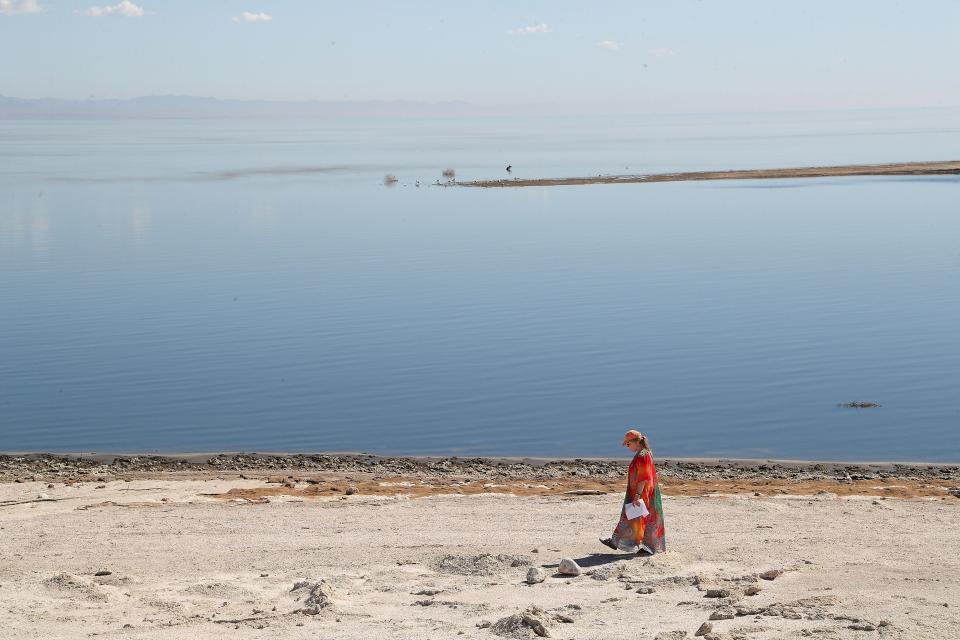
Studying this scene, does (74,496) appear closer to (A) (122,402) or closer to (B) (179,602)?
(B) (179,602)

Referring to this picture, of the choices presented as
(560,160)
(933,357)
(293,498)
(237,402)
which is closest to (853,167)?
(560,160)

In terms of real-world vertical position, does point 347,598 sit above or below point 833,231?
below

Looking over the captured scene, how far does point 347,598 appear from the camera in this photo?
44.3 feet

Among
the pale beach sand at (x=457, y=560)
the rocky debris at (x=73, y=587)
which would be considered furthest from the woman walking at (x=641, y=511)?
the rocky debris at (x=73, y=587)

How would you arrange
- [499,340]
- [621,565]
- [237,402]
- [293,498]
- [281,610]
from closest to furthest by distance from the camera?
[281,610]
[621,565]
[293,498]
[237,402]
[499,340]

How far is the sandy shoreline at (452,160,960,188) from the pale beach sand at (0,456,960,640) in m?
75.0

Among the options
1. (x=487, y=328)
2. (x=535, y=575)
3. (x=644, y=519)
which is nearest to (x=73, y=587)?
→ (x=535, y=575)

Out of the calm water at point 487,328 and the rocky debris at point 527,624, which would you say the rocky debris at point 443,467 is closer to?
the calm water at point 487,328

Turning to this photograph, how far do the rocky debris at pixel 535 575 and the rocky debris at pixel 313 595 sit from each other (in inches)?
83.8

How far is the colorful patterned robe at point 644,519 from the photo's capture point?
582 inches

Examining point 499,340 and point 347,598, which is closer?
point 347,598

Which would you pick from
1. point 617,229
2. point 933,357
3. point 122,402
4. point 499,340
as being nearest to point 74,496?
point 122,402

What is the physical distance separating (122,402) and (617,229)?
124ft

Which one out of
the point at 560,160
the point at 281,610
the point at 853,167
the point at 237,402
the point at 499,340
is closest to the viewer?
the point at 281,610
